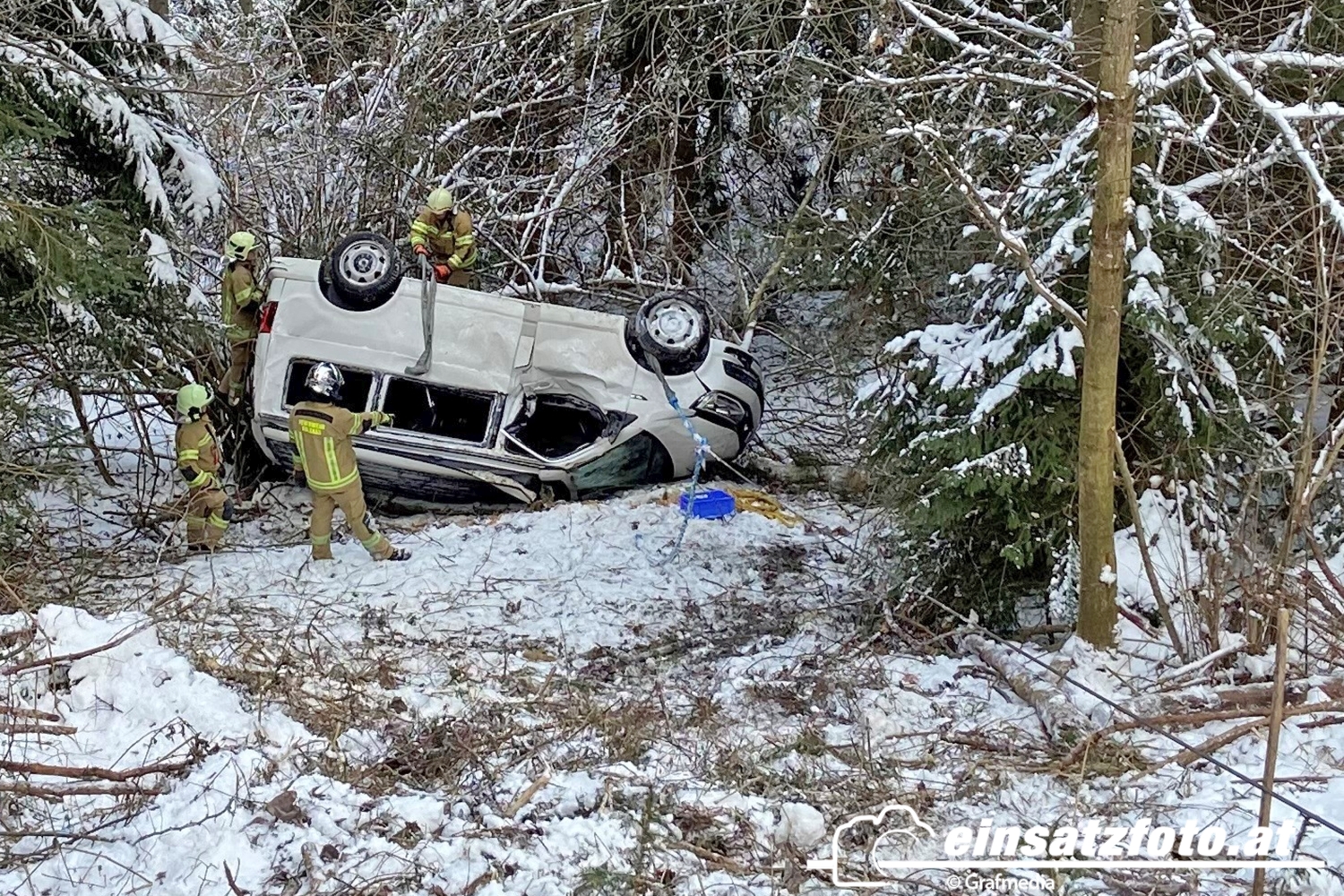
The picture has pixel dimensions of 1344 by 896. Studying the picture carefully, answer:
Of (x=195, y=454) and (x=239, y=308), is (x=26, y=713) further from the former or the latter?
(x=239, y=308)

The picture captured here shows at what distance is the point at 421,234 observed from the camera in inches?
360

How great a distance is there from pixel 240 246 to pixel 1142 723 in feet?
26.2

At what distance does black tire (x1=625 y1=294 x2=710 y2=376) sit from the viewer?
7.95 metres

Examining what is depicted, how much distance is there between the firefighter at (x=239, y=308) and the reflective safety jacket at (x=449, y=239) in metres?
1.44

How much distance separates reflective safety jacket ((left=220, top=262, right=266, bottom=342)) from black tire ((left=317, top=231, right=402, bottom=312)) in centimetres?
129

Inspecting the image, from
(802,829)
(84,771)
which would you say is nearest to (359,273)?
(84,771)

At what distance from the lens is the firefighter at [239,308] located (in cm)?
879

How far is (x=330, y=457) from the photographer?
7.09m

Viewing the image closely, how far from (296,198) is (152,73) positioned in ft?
8.99

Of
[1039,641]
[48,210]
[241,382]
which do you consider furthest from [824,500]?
[48,210]

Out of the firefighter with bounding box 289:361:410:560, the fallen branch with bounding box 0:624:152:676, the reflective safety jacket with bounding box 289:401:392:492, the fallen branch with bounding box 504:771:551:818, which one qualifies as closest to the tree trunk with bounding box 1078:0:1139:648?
the fallen branch with bounding box 504:771:551:818

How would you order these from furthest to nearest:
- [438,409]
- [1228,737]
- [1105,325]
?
[438,409] → [1105,325] → [1228,737]

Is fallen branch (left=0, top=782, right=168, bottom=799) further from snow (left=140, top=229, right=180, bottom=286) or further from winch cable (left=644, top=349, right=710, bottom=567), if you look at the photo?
snow (left=140, top=229, right=180, bottom=286)

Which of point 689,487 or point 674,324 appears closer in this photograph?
point 674,324
